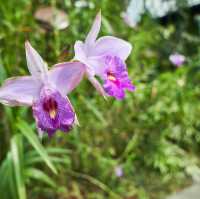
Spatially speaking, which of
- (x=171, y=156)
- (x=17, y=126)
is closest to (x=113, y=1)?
(x=171, y=156)

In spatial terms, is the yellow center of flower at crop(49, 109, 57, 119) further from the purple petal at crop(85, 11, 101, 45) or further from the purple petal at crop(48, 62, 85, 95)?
the purple petal at crop(85, 11, 101, 45)

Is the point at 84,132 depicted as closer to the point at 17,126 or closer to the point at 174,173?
the point at 174,173

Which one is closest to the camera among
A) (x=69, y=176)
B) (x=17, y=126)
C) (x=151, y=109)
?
(x=17, y=126)

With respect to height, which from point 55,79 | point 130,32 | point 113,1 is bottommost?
point 130,32

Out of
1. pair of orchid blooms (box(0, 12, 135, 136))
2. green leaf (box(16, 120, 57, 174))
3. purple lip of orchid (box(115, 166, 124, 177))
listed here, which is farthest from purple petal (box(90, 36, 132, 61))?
purple lip of orchid (box(115, 166, 124, 177))

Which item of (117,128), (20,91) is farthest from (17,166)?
(117,128)

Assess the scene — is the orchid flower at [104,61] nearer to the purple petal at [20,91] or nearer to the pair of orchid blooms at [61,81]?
the pair of orchid blooms at [61,81]

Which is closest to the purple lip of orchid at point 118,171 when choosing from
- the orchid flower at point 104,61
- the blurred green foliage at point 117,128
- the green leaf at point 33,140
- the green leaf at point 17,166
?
the blurred green foliage at point 117,128

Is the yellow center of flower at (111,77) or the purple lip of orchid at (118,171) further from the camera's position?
the purple lip of orchid at (118,171)
